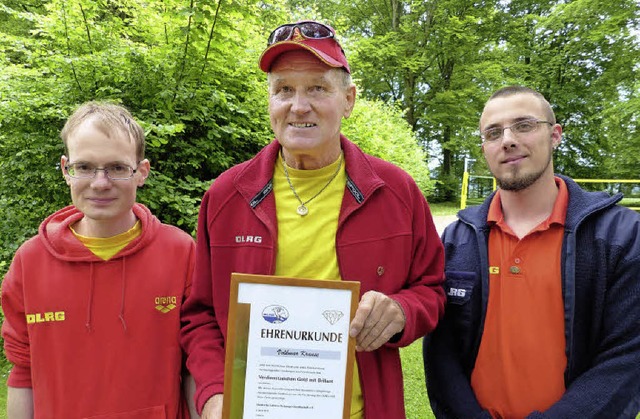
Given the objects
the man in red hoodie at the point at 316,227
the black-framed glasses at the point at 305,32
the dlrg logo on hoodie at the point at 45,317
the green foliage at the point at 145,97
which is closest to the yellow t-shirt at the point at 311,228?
the man in red hoodie at the point at 316,227

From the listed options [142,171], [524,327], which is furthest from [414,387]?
[142,171]

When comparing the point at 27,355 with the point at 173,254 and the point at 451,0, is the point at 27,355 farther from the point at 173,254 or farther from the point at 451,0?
the point at 451,0

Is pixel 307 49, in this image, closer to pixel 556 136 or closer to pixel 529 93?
pixel 529 93

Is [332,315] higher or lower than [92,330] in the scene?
higher

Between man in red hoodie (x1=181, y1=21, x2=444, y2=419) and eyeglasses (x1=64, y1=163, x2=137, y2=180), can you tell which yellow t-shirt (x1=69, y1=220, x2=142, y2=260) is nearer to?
eyeglasses (x1=64, y1=163, x2=137, y2=180)

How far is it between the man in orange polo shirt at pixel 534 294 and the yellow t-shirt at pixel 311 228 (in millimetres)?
743

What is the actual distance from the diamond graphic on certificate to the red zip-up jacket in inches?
10.5

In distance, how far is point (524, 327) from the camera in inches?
88.7

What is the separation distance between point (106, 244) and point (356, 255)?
1204 millimetres

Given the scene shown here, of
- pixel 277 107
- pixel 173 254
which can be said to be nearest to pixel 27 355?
pixel 173 254

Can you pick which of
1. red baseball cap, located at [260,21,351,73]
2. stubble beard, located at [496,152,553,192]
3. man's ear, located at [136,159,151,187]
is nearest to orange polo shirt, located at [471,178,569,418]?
stubble beard, located at [496,152,553,192]

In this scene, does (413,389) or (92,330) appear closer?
(92,330)

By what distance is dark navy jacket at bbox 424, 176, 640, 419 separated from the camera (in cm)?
211

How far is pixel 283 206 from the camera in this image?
6.97 ft
